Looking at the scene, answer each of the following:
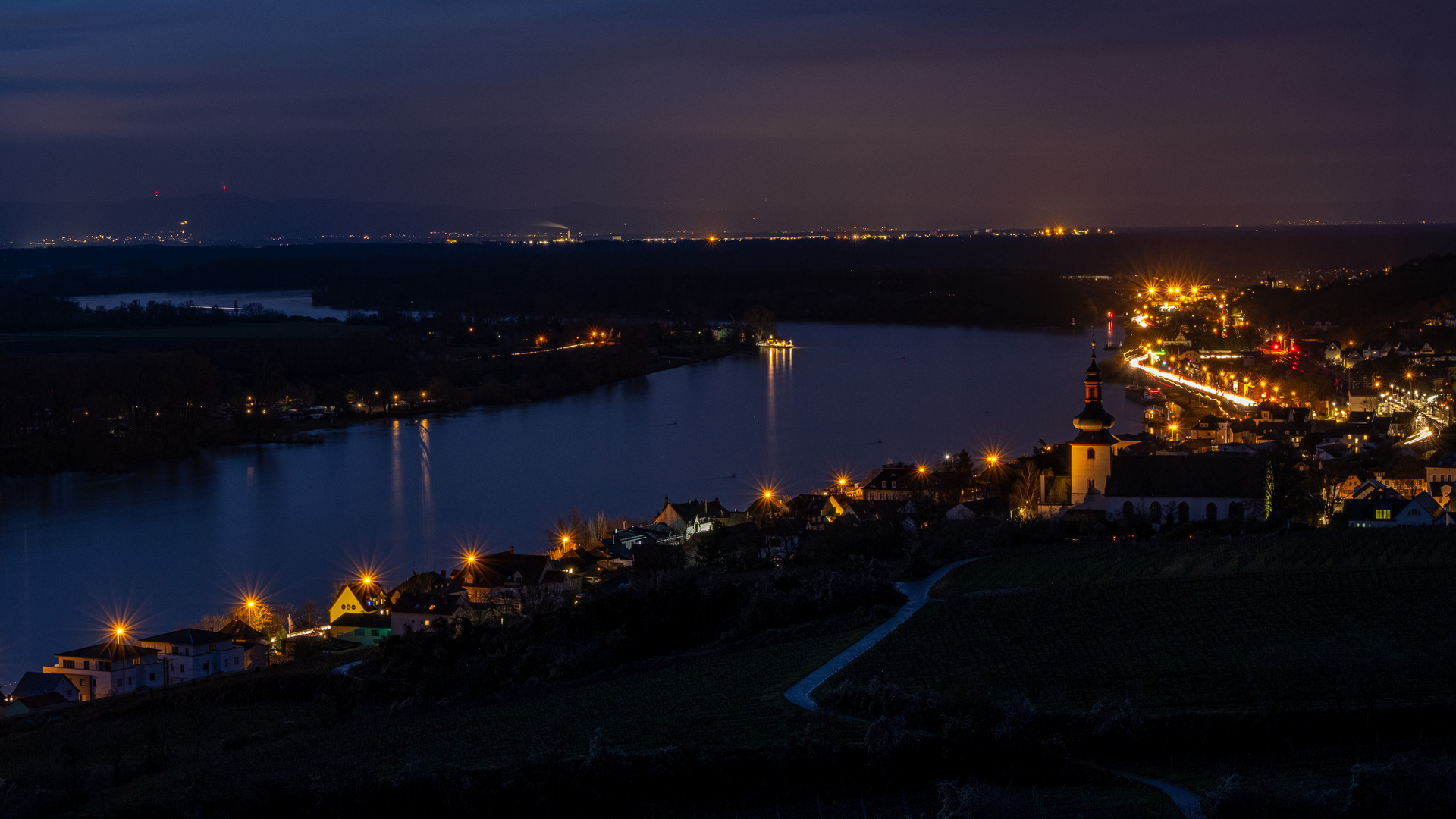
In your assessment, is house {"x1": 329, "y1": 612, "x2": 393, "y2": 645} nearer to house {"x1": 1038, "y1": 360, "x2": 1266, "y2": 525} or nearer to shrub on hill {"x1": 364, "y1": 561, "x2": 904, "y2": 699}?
shrub on hill {"x1": 364, "y1": 561, "x2": 904, "y2": 699}

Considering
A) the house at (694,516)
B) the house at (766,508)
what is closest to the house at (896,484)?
the house at (766,508)

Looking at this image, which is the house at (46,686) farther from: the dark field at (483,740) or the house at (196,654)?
the dark field at (483,740)

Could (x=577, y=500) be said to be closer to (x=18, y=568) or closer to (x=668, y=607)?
(x=18, y=568)

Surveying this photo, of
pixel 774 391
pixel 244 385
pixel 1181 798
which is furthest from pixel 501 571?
pixel 244 385

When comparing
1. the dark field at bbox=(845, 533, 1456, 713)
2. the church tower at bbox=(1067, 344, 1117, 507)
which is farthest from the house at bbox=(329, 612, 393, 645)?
the church tower at bbox=(1067, 344, 1117, 507)

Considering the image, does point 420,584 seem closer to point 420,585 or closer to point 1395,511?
point 420,585

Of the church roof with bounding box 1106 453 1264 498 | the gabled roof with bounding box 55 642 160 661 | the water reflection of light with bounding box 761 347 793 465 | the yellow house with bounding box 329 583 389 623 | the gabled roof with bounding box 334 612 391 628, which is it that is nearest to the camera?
Result: the gabled roof with bounding box 55 642 160 661

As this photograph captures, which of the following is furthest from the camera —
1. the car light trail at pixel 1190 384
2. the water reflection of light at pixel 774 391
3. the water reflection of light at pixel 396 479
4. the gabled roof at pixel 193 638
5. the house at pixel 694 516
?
the car light trail at pixel 1190 384
